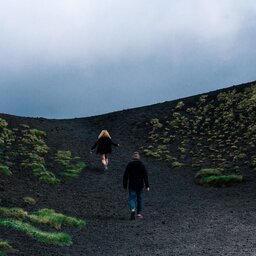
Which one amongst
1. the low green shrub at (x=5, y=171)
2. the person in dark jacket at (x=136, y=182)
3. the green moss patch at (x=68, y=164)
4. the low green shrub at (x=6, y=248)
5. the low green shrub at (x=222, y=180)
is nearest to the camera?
the low green shrub at (x=6, y=248)

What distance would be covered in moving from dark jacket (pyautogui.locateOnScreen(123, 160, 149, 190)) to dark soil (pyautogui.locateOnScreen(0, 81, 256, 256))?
1.32 m

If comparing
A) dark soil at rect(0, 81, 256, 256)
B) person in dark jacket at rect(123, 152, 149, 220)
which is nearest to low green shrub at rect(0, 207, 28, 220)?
dark soil at rect(0, 81, 256, 256)

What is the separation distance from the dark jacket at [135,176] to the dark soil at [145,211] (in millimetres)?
1323

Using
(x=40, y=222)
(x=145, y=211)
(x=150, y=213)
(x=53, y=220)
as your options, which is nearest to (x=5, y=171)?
(x=145, y=211)

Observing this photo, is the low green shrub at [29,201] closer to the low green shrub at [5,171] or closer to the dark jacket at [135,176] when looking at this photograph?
the dark jacket at [135,176]

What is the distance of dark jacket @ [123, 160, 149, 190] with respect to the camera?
20391 mm

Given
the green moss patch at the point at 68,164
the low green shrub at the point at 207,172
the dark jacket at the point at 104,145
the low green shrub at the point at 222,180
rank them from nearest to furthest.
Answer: the low green shrub at the point at 222,180 → the green moss patch at the point at 68,164 → the low green shrub at the point at 207,172 → the dark jacket at the point at 104,145

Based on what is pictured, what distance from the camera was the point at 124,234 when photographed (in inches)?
668

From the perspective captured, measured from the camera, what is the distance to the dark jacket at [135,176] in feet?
66.9

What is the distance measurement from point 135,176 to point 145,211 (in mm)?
2325

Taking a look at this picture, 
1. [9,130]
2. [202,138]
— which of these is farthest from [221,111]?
[9,130]

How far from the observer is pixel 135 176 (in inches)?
804

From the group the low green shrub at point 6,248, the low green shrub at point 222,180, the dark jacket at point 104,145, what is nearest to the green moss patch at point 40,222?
the low green shrub at point 6,248

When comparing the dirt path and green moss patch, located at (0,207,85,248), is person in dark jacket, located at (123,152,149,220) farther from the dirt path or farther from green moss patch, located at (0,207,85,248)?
green moss patch, located at (0,207,85,248)
